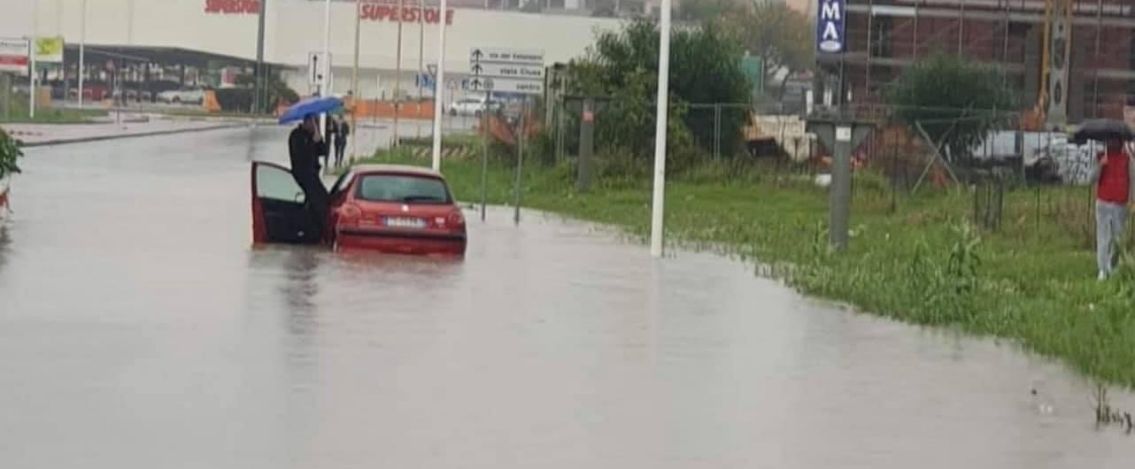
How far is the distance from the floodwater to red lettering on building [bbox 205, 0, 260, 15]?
319 feet

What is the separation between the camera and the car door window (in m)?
28.5

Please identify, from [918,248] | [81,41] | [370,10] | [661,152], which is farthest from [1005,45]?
[81,41]

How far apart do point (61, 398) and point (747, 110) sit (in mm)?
41698

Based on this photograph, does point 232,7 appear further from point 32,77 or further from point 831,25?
point 831,25

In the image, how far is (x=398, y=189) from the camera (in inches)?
1099

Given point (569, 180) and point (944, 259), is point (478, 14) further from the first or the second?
point (944, 259)

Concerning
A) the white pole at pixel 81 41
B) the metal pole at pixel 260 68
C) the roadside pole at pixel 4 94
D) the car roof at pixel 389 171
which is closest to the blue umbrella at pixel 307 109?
the car roof at pixel 389 171

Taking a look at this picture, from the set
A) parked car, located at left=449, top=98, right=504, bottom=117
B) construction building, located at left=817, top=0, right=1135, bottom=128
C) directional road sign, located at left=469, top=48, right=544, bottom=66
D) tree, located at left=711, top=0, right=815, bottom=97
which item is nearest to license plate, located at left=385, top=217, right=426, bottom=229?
directional road sign, located at left=469, top=48, right=544, bottom=66

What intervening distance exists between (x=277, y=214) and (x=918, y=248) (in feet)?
30.9

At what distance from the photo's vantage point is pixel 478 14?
123125 mm

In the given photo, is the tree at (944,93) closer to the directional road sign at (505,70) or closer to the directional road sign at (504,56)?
the directional road sign at (504,56)

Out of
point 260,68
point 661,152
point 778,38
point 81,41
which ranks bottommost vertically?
point 661,152

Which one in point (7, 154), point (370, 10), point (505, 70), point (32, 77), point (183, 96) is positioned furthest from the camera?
point (183, 96)

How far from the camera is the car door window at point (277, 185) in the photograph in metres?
28.5
